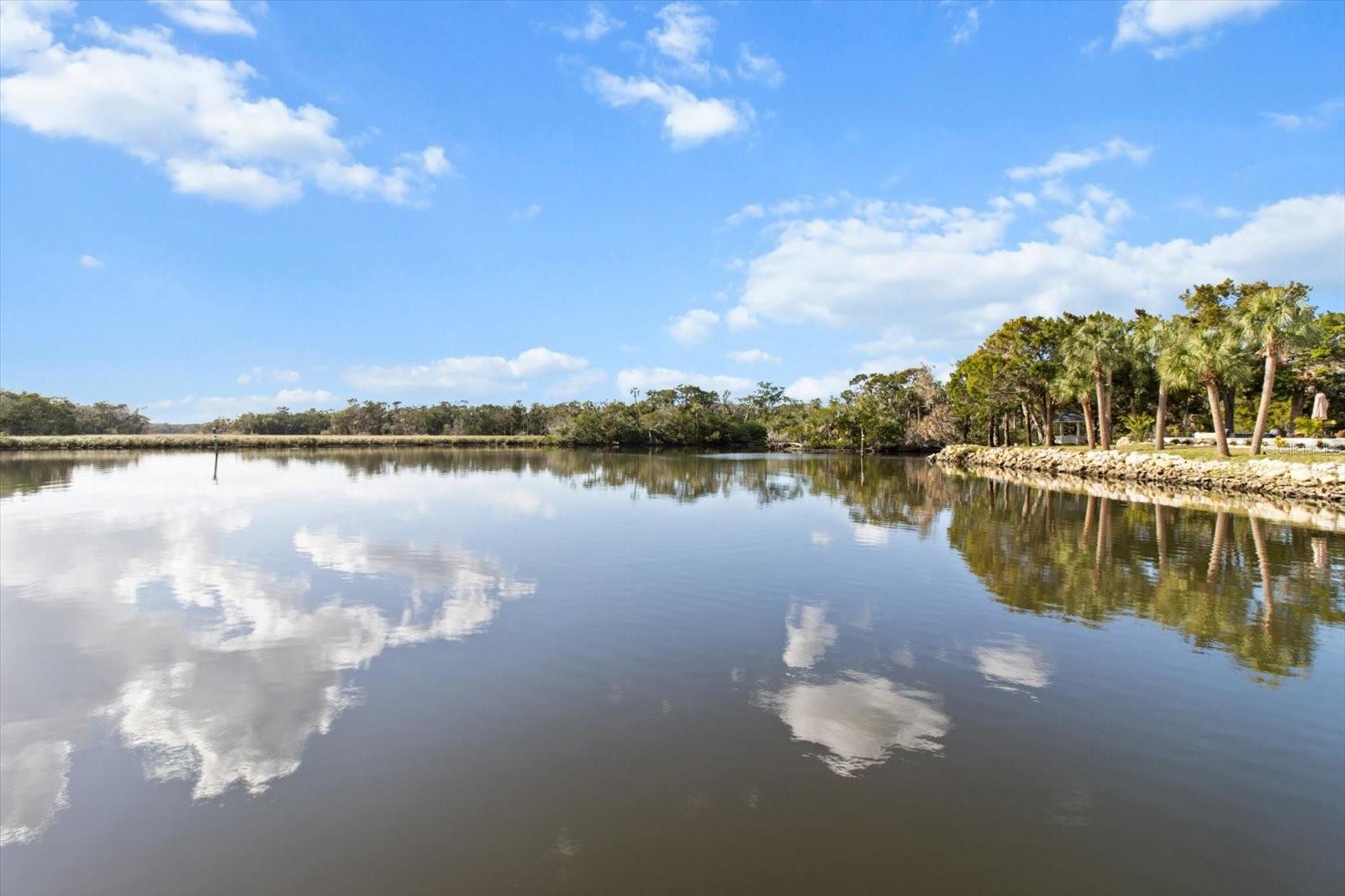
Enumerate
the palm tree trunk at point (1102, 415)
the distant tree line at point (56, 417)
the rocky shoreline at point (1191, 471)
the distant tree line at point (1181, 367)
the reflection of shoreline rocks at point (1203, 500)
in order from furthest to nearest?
the distant tree line at point (56, 417) < the palm tree trunk at point (1102, 415) < the distant tree line at point (1181, 367) < the rocky shoreline at point (1191, 471) < the reflection of shoreline rocks at point (1203, 500)

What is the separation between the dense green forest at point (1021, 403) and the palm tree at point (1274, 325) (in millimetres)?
68

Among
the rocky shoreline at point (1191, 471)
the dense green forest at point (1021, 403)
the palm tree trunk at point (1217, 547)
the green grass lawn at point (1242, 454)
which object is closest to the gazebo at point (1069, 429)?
the dense green forest at point (1021, 403)

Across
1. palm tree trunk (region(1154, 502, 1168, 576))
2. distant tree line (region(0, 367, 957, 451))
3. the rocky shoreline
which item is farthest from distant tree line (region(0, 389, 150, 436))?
palm tree trunk (region(1154, 502, 1168, 576))

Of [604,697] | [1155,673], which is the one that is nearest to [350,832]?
[604,697]

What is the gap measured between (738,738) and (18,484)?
129 feet

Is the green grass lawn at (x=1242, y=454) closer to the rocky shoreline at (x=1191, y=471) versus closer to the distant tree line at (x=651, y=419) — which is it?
the rocky shoreline at (x=1191, y=471)

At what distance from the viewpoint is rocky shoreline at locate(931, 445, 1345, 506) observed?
26.6 meters

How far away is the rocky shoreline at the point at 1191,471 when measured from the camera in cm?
2658

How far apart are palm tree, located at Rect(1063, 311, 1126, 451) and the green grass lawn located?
9.16 feet

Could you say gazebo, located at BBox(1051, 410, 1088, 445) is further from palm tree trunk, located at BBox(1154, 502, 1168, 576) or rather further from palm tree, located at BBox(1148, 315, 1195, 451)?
palm tree trunk, located at BBox(1154, 502, 1168, 576)

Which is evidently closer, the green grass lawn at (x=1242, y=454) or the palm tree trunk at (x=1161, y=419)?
the green grass lawn at (x=1242, y=454)

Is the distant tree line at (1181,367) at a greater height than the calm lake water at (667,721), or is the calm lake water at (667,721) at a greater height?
the distant tree line at (1181,367)

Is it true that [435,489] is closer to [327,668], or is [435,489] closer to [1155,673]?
[327,668]

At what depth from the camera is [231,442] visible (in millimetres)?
86688
